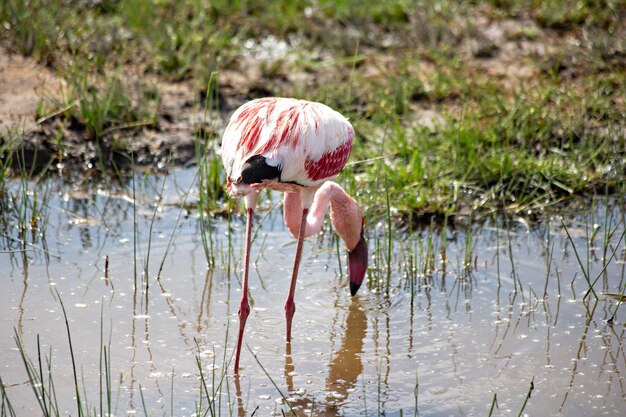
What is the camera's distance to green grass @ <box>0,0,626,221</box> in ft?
24.0

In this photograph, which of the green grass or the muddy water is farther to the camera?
the green grass

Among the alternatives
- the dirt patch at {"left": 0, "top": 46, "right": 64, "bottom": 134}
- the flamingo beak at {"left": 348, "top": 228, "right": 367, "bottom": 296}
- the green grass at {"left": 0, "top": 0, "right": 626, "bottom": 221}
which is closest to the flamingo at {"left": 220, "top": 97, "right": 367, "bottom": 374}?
the flamingo beak at {"left": 348, "top": 228, "right": 367, "bottom": 296}

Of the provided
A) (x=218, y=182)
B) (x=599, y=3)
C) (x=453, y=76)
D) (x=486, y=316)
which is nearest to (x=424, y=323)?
(x=486, y=316)

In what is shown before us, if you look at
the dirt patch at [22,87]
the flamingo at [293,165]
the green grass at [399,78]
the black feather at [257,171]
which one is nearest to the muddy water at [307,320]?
the flamingo at [293,165]

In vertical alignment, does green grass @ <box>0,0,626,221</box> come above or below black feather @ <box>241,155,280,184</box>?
above

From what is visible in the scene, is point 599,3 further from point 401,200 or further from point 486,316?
point 486,316

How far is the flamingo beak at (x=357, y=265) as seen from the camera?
5.80 metres

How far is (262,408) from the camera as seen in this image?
4645mm

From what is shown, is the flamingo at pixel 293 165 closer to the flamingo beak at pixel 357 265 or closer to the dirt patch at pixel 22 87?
the flamingo beak at pixel 357 265

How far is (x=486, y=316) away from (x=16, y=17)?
5325mm

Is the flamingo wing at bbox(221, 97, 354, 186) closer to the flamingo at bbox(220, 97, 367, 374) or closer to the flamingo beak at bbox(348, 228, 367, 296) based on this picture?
the flamingo at bbox(220, 97, 367, 374)

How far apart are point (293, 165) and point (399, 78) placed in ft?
12.5

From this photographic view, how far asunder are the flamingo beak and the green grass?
2.46 ft

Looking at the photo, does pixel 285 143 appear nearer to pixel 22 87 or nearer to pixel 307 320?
pixel 307 320
